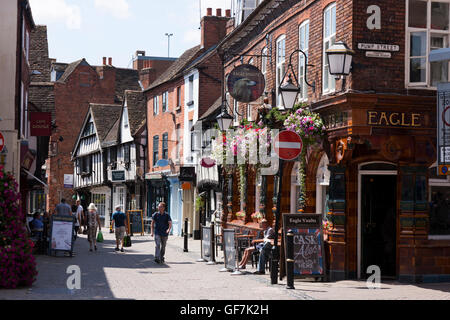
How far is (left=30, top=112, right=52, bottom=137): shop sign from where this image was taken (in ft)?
86.2

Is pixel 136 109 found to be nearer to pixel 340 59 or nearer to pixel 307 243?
pixel 307 243

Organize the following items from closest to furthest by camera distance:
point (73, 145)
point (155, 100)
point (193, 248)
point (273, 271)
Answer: point (273, 271)
point (193, 248)
point (155, 100)
point (73, 145)

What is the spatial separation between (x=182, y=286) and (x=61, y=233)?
30.5ft

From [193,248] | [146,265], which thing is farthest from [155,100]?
[146,265]

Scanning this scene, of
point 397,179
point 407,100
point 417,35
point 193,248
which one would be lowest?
point 193,248

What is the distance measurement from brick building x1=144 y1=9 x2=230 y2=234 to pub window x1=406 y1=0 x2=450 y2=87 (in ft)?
66.8

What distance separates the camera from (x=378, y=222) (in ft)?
55.1

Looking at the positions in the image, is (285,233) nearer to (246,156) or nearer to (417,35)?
(417,35)

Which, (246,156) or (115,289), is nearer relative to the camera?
(115,289)

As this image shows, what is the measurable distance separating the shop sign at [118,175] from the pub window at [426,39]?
35.0 meters

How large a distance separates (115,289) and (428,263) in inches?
268
